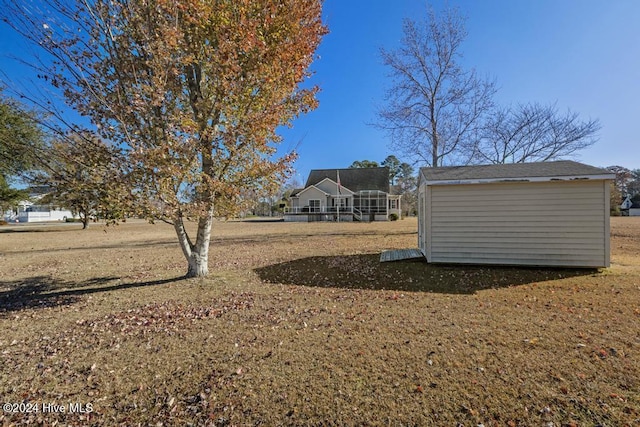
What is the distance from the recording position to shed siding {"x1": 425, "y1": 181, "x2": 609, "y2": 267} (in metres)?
7.32

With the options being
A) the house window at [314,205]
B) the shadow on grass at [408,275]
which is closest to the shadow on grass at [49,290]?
the shadow on grass at [408,275]

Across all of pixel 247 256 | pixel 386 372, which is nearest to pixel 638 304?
pixel 386 372

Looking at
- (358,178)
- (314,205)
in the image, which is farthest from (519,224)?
(358,178)

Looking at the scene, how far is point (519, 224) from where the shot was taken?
7.76 meters

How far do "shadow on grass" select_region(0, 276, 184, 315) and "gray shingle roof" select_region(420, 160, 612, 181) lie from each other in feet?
25.2

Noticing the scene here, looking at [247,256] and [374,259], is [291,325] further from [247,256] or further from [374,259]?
[247,256]

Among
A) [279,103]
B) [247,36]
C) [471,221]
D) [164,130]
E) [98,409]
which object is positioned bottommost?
[98,409]

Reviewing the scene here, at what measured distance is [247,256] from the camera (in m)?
10.3

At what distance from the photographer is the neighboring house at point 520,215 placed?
7.29 meters

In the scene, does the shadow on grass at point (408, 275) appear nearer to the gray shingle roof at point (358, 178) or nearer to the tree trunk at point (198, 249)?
the tree trunk at point (198, 249)

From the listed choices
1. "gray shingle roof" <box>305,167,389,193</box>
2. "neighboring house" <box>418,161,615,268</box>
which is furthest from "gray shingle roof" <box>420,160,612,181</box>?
"gray shingle roof" <box>305,167,389,193</box>

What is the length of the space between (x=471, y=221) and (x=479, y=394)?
6.29 meters

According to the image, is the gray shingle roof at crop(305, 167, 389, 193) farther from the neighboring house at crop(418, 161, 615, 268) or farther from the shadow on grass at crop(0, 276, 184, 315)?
the shadow on grass at crop(0, 276, 184, 315)

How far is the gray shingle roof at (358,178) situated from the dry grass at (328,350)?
27.8 metres
